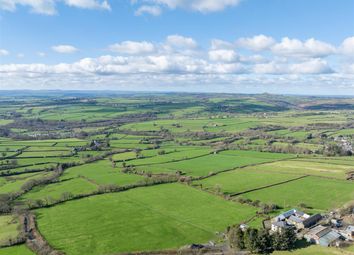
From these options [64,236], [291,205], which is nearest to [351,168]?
[291,205]

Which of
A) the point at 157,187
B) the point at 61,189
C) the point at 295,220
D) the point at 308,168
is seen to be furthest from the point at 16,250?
the point at 308,168

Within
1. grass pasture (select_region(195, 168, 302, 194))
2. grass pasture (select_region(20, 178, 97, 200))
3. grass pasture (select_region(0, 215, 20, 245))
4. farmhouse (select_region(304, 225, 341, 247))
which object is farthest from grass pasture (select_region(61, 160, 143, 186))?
farmhouse (select_region(304, 225, 341, 247))

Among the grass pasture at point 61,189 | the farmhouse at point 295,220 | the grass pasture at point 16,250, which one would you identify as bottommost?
the grass pasture at point 16,250

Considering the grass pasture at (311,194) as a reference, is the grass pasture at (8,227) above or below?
below

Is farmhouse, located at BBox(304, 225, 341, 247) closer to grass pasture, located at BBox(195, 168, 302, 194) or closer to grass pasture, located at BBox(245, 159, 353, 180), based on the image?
grass pasture, located at BBox(195, 168, 302, 194)

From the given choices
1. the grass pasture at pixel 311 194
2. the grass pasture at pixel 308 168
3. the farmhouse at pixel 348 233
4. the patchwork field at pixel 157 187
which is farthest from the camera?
the grass pasture at pixel 308 168

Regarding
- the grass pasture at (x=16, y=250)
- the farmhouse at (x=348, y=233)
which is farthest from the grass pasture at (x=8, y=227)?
the farmhouse at (x=348, y=233)

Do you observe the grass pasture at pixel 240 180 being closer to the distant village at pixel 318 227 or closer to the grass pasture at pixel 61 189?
the distant village at pixel 318 227

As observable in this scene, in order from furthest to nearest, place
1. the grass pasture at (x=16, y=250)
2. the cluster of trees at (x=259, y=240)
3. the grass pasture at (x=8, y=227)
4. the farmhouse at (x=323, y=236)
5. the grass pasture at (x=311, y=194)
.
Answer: the grass pasture at (x=311, y=194)
the grass pasture at (x=8, y=227)
the farmhouse at (x=323, y=236)
the grass pasture at (x=16, y=250)
the cluster of trees at (x=259, y=240)
